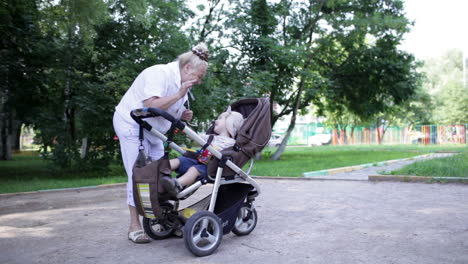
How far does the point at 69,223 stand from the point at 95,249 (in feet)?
4.83

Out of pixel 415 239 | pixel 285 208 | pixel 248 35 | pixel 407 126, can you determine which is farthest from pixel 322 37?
pixel 407 126

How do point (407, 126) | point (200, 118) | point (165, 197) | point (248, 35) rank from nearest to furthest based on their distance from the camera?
point (165, 197), point (200, 118), point (248, 35), point (407, 126)

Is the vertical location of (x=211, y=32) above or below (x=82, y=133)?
above

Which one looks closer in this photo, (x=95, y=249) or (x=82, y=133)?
(x=95, y=249)

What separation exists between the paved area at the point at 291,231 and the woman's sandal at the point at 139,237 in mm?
58

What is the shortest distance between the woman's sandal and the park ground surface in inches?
2.3

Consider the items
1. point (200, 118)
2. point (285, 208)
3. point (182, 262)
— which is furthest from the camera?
point (200, 118)

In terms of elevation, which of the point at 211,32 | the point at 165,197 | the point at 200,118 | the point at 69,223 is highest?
the point at 211,32

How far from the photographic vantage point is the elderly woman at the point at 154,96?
3.75 metres

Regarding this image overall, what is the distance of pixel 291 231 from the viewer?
14.4 feet

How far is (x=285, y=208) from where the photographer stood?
19.0 ft

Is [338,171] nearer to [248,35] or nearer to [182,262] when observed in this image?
[248,35]

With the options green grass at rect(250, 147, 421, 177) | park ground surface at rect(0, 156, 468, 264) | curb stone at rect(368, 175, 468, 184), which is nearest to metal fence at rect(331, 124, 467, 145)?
→ green grass at rect(250, 147, 421, 177)

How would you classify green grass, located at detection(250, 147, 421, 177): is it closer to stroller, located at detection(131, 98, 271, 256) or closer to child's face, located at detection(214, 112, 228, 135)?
stroller, located at detection(131, 98, 271, 256)
